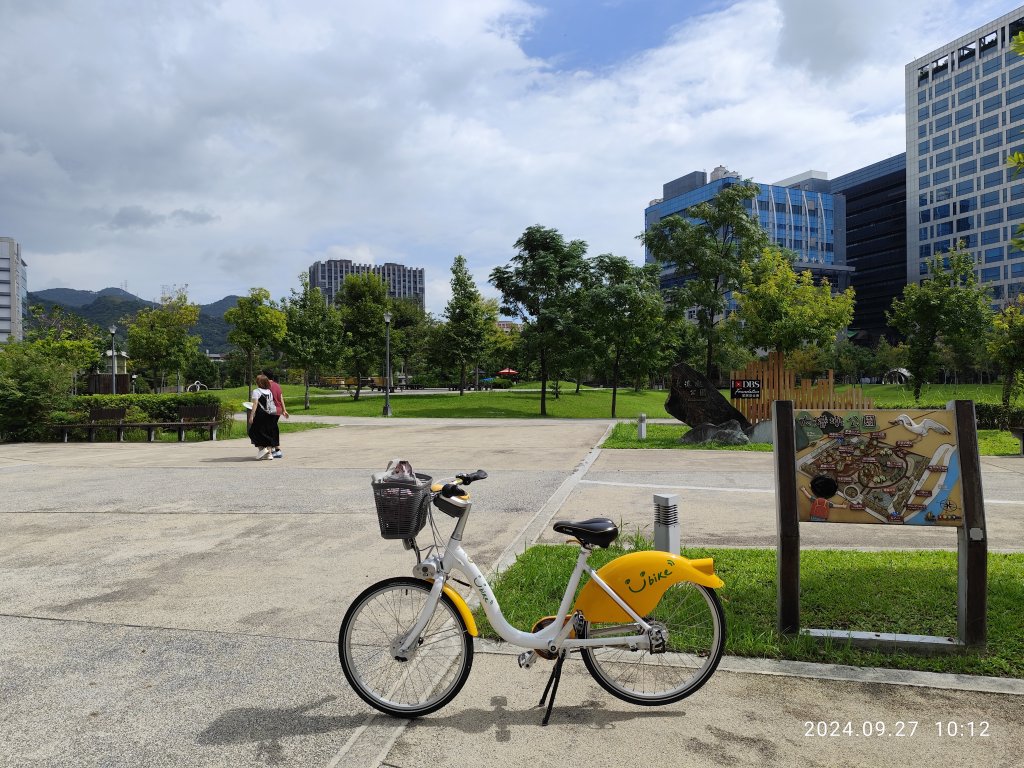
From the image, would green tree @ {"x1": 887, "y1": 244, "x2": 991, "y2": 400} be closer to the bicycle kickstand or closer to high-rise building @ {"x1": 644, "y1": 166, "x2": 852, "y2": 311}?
the bicycle kickstand

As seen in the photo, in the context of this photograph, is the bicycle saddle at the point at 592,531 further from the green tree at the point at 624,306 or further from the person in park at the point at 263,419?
the green tree at the point at 624,306

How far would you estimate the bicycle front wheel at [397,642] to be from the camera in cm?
335

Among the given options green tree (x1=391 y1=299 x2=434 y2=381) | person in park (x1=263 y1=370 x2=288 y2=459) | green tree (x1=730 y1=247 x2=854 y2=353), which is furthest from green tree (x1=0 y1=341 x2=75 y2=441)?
green tree (x1=391 y1=299 x2=434 y2=381)

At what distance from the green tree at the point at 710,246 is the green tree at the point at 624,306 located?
132 centimetres

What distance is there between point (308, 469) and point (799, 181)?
13528cm

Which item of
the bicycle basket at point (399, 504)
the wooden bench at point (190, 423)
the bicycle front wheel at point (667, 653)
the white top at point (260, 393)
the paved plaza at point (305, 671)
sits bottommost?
the paved plaza at point (305, 671)

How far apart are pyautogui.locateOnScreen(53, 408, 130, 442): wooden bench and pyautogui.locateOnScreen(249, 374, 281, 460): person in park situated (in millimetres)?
6992

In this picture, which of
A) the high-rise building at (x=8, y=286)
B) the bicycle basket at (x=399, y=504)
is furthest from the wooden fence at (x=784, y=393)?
A: the high-rise building at (x=8, y=286)

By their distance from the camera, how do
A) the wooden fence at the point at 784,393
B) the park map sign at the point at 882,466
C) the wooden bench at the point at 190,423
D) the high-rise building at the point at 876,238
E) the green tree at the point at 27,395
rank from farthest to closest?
the high-rise building at the point at 876,238, the wooden bench at the point at 190,423, the green tree at the point at 27,395, the wooden fence at the point at 784,393, the park map sign at the point at 882,466

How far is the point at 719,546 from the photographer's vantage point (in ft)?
21.7

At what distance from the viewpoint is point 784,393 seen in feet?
57.1

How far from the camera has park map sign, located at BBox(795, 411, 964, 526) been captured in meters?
4.06

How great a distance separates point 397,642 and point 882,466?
3.04m

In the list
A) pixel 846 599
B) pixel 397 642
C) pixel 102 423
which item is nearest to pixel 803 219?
pixel 102 423
